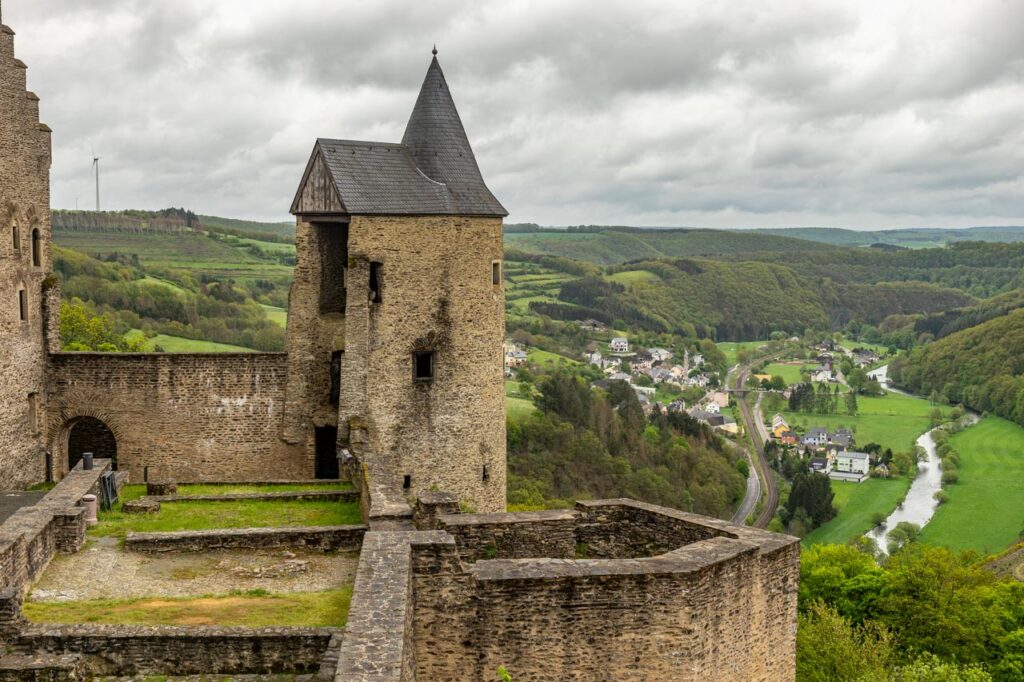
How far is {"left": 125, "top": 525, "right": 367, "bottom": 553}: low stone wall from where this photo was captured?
641 inches

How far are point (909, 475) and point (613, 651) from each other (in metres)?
114

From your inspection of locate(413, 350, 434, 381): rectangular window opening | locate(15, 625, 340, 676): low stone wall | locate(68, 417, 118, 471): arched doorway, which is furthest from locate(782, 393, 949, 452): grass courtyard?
locate(15, 625, 340, 676): low stone wall

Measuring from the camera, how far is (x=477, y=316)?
77.6 ft

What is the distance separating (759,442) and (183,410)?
118m

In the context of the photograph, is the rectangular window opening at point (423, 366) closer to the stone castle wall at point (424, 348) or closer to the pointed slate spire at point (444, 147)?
the stone castle wall at point (424, 348)

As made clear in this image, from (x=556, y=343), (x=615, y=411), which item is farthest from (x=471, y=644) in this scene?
(x=556, y=343)

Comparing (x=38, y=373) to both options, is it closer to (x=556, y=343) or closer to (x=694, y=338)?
(x=556, y=343)

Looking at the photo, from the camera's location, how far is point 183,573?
15297 millimetres

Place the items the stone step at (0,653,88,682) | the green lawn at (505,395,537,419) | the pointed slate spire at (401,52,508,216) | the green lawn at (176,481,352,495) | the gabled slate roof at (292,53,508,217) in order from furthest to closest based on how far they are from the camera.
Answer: the green lawn at (505,395,537,419)
the pointed slate spire at (401,52,508,216)
the gabled slate roof at (292,53,508,217)
the green lawn at (176,481,352,495)
the stone step at (0,653,88,682)

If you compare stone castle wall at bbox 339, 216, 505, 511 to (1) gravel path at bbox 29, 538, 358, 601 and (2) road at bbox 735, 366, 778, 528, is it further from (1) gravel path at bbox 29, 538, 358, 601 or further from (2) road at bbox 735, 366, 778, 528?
(2) road at bbox 735, 366, 778, 528

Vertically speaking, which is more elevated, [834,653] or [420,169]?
[420,169]

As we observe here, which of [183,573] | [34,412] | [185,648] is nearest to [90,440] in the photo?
[34,412]

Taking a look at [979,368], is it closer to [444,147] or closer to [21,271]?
[444,147]

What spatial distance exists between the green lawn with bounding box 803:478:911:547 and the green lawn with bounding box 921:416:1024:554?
5.32m
